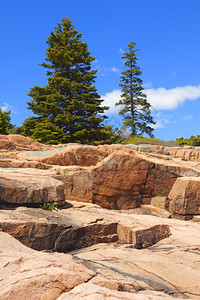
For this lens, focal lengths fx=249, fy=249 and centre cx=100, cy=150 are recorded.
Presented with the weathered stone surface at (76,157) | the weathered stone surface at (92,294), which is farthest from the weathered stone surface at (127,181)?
the weathered stone surface at (92,294)

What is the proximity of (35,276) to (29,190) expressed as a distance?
3939mm

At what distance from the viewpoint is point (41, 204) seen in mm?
6418

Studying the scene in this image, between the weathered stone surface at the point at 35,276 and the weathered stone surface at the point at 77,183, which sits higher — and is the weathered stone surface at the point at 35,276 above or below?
below

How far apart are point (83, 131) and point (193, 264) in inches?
882

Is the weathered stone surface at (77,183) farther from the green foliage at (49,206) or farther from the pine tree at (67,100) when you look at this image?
the pine tree at (67,100)

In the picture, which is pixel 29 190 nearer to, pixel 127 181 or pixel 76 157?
pixel 127 181

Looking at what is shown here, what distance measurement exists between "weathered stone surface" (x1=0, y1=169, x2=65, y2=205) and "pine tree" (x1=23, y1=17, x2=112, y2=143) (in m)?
18.7

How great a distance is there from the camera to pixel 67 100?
1105 inches

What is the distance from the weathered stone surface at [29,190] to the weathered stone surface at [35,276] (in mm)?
3081

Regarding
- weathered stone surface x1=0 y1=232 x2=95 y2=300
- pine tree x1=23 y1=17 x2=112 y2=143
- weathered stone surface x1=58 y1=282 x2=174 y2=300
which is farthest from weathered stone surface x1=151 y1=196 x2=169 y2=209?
pine tree x1=23 y1=17 x2=112 y2=143

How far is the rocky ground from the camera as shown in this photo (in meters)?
2.56

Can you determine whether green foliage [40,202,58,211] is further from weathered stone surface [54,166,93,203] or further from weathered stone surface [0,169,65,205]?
weathered stone surface [54,166,93,203]

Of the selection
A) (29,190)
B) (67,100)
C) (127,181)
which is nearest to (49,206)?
(29,190)

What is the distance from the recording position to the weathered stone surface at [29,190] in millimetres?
5979
